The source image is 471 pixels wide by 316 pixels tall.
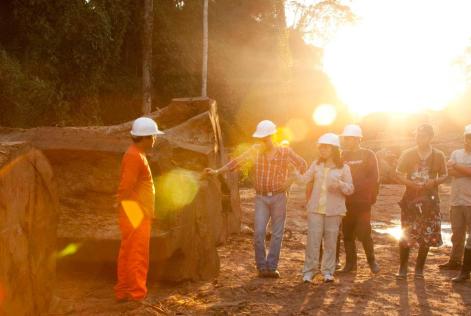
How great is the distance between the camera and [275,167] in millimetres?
7395

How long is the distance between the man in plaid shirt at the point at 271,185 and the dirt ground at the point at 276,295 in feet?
0.97

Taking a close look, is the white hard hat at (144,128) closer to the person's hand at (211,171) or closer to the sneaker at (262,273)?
the person's hand at (211,171)

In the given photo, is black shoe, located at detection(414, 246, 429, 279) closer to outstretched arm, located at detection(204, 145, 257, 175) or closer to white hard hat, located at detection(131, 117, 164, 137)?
outstretched arm, located at detection(204, 145, 257, 175)

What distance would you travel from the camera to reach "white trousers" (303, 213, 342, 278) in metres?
7.05

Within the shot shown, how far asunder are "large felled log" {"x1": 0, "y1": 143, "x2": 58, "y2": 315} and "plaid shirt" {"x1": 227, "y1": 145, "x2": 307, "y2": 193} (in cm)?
304

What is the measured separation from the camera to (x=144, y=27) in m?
26.3

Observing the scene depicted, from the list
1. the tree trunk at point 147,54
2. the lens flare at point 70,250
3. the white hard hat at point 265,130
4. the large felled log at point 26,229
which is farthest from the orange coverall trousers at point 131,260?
the tree trunk at point 147,54

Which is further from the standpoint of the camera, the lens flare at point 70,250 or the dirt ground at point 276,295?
the lens flare at point 70,250

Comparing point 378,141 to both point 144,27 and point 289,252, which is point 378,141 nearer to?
point 144,27

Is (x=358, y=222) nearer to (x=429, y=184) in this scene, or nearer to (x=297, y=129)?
(x=429, y=184)

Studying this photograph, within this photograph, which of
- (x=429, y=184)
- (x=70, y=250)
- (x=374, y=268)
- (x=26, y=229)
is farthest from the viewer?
(x=374, y=268)

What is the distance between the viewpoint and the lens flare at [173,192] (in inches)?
260

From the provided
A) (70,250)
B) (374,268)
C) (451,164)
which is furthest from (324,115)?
(70,250)

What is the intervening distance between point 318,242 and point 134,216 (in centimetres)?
254
